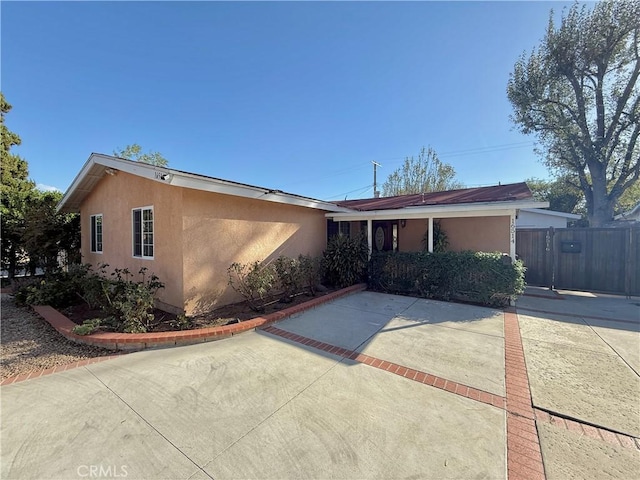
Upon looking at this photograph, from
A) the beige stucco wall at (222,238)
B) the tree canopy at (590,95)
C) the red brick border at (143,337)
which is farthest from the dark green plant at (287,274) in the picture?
the tree canopy at (590,95)

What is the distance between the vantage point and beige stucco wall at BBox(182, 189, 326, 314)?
607cm

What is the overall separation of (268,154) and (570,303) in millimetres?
20498

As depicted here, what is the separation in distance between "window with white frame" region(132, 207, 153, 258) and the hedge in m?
6.95

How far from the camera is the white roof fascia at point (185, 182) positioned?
5.41m

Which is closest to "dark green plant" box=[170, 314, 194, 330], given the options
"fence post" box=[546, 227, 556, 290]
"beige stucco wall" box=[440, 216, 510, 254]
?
"beige stucco wall" box=[440, 216, 510, 254]

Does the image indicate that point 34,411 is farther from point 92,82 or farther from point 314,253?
point 92,82

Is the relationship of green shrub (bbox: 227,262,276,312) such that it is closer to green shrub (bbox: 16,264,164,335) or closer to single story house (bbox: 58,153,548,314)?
single story house (bbox: 58,153,548,314)

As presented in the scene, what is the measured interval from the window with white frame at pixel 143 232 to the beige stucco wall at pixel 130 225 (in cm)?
17

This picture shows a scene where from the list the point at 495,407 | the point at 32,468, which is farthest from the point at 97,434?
the point at 495,407

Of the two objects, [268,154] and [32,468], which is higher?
[268,154]

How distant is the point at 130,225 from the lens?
7.62 meters

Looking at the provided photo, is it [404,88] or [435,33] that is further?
[404,88]

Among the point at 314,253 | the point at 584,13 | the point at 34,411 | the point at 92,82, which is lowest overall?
the point at 34,411

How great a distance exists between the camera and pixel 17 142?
53.7ft
